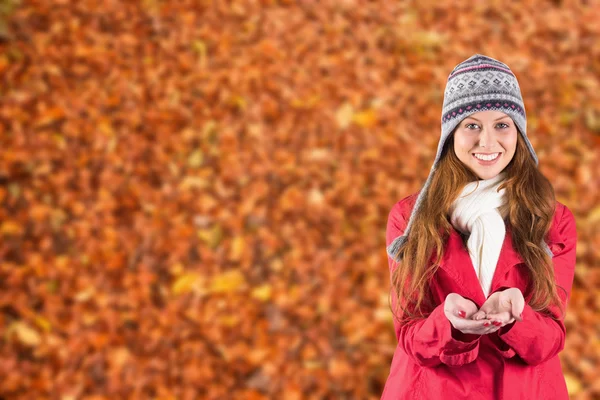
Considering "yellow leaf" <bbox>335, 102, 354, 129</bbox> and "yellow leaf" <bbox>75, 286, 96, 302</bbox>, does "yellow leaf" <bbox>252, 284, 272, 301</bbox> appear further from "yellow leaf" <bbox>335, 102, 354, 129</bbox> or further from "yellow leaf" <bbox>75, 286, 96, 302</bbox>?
"yellow leaf" <bbox>335, 102, 354, 129</bbox>

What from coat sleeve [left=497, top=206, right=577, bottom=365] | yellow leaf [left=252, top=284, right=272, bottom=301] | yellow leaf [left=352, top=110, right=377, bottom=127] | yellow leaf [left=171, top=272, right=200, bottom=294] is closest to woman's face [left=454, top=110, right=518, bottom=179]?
coat sleeve [left=497, top=206, right=577, bottom=365]

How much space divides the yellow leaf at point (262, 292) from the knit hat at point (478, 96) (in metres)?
1.87

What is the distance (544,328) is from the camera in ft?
2.81

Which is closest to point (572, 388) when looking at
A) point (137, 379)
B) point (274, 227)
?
point (274, 227)

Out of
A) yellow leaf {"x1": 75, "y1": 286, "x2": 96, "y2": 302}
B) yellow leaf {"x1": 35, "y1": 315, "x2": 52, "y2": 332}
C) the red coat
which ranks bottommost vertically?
yellow leaf {"x1": 35, "y1": 315, "x2": 52, "y2": 332}

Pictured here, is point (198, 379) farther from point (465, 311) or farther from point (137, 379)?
point (465, 311)

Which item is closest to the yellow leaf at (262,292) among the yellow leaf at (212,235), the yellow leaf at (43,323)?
the yellow leaf at (212,235)

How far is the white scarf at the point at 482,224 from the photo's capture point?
86 centimetres

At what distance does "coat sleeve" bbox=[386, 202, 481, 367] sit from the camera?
0.86 metres

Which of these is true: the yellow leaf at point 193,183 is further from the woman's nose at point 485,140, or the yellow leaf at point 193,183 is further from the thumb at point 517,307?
the thumb at point 517,307

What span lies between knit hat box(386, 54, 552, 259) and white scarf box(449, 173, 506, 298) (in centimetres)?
6

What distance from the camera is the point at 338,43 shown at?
3434 millimetres

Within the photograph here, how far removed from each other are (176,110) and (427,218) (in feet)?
8.40

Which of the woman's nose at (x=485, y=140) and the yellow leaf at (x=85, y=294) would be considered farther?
the yellow leaf at (x=85, y=294)
